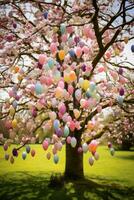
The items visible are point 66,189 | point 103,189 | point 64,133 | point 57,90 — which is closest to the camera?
point 57,90

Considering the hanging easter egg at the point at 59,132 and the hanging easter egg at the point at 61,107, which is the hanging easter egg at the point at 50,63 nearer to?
the hanging easter egg at the point at 61,107

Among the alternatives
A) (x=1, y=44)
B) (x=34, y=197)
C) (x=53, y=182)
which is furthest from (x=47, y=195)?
(x=1, y=44)

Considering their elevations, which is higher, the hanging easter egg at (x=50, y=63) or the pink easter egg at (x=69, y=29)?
the pink easter egg at (x=69, y=29)

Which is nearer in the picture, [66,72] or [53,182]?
[66,72]

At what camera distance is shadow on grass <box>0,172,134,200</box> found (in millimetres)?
15156

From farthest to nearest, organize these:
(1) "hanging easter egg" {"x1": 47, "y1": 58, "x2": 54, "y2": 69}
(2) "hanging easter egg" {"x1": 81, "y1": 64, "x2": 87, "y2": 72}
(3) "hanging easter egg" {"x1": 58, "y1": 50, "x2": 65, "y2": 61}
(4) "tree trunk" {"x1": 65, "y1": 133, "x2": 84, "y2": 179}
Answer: (4) "tree trunk" {"x1": 65, "y1": 133, "x2": 84, "y2": 179} < (2) "hanging easter egg" {"x1": 81, "y1": 64, "x2": 87, "y2": 72} < (3) "hanging easter egg" {"x1": 58, "y1": 50, "x2": 65, "y2": 61} < (1) "hanging easter egg" {"x1": 47, "y1": 58, "x2": 54, "y2": 69}

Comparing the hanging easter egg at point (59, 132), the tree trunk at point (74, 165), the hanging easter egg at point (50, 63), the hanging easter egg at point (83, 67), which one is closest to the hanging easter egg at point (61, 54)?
the hanging easter egg at point (50, 63)

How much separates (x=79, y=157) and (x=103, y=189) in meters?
2.57

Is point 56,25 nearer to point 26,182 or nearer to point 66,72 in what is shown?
point 66,72

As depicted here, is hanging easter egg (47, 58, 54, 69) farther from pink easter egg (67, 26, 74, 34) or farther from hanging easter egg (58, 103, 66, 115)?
pink easter egg (67, 26, 74, 34)

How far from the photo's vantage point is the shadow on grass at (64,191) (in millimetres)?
15156

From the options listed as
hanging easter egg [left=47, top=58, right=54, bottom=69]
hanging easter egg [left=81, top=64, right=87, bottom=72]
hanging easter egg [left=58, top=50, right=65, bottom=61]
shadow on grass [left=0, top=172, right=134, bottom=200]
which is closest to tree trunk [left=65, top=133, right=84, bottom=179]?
shadow on grass [left=0, top=172, right=134, bottom=200]

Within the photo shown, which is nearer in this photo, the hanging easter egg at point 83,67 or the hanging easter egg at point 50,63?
the hanging easter egg at point 50,63

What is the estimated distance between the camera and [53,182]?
59.0 ft
